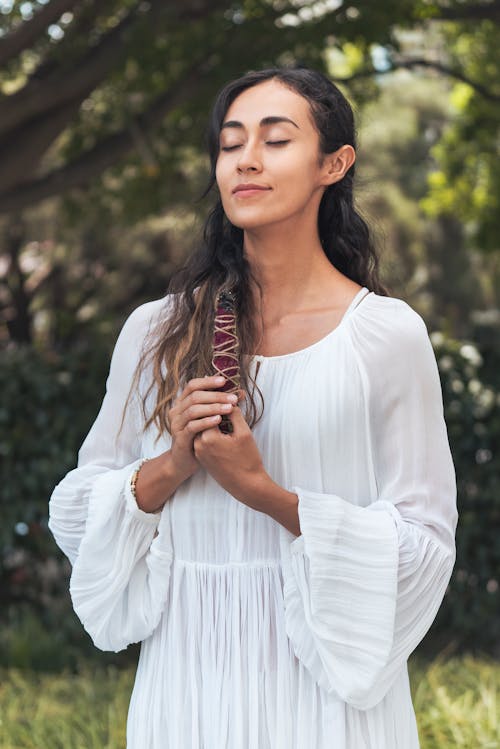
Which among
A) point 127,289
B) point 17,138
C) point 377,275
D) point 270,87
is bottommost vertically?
point 127,289

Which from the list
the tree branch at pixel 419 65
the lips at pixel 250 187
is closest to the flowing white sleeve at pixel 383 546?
the lips at pixel 250 187

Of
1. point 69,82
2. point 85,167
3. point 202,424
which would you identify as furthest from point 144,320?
point 85,167

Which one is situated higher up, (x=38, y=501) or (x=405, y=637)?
(x=405, y=637)

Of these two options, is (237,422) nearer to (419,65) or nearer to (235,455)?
(235,455)

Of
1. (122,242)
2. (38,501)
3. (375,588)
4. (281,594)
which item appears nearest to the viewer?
(375,588)

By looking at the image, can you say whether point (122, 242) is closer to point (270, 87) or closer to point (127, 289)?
point (127, 289)

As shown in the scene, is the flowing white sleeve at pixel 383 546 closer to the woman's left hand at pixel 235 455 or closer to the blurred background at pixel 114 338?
the woman's left hand at pixel 235 455

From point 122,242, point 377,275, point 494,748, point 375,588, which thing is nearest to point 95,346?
point 494,748

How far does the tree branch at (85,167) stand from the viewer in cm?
705

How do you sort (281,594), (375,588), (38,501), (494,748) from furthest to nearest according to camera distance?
(38,501) < (494,748) < (281,594) < (375,588)

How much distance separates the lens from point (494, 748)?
158 inches

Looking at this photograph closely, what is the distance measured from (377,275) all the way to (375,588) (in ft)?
2.32

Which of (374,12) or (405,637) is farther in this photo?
(374,12)

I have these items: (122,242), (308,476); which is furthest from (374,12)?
(122,242)
